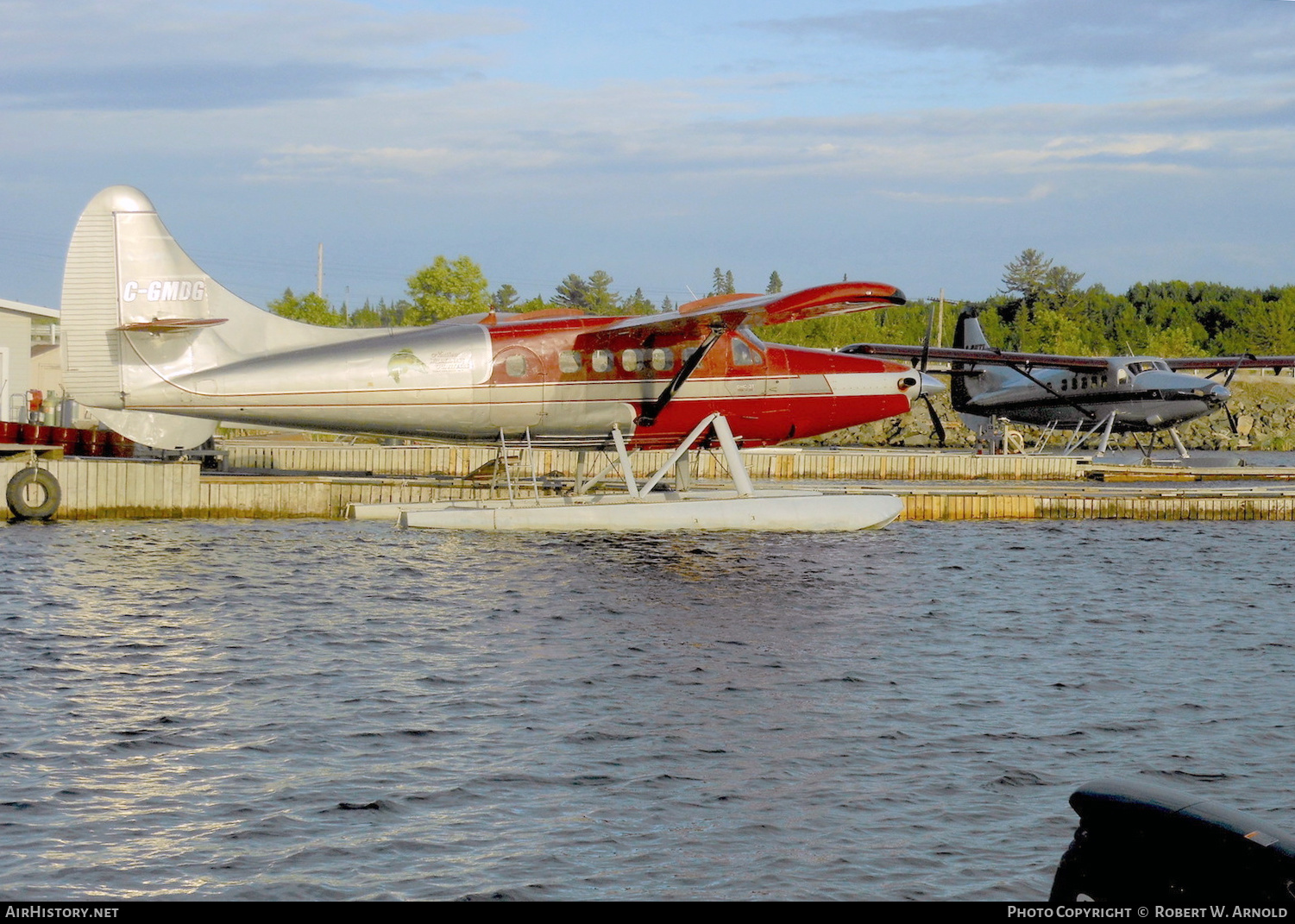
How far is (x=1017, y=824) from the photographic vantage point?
8.85 meters

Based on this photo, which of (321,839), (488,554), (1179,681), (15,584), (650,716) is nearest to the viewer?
(321,839)

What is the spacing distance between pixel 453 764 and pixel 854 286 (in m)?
12.6

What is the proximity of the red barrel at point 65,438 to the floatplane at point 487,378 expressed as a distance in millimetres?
6856

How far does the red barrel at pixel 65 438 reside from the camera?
27312 millimetres

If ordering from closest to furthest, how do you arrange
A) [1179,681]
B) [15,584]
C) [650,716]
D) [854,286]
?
[650,716] < [1179,681] < [15,584] < [854,286]

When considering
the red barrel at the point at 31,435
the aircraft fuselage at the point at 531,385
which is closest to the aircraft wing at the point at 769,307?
the aircraft fuselage at the point at 531,385

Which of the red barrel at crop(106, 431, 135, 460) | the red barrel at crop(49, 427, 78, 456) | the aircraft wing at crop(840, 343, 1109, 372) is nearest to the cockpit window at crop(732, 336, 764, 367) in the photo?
the red barrel at crop(49, 427, 78, 456)

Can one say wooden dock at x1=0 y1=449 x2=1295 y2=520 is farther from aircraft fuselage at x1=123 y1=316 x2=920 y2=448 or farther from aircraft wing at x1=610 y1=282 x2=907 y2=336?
aircraft wing at x1=610 y1=282 x2=907 y2=336

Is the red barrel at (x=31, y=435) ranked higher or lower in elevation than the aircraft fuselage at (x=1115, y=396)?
lower

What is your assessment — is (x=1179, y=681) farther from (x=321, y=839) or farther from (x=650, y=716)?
(x=321, y=839)

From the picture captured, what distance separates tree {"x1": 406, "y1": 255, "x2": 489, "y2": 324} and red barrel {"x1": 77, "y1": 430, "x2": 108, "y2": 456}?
3983cm

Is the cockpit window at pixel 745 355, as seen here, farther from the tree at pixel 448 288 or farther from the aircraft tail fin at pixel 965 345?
the tree at pixel 448 288

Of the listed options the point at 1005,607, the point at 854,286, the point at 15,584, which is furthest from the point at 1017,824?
the point at 15,584

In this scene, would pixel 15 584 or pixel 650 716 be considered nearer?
pixel 650 716
